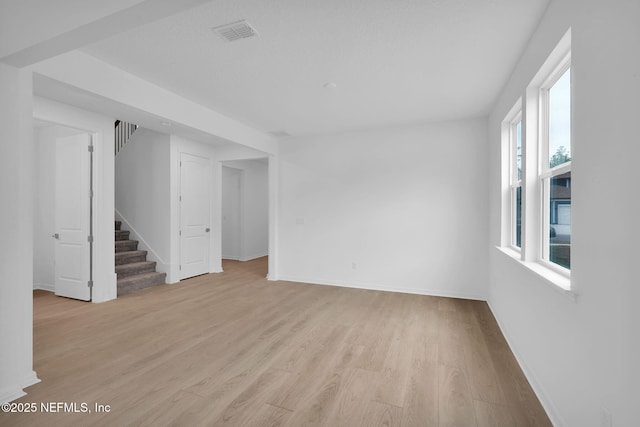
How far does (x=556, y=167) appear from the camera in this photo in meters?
2.05

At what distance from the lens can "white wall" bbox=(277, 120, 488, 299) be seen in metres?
4.43

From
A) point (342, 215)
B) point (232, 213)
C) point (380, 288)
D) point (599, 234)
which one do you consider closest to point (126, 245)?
point (232, 213)

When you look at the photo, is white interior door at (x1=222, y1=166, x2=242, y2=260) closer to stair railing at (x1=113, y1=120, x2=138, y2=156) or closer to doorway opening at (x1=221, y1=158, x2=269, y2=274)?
doorway opening at (x1=221, y1=158, x2=269, y2=274)

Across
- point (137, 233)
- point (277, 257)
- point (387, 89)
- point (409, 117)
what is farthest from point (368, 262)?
point (137, 233)

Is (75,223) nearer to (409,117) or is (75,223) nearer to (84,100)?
(84,100)

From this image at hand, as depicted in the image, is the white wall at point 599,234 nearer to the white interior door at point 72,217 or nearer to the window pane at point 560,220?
the window pane at point 560,220

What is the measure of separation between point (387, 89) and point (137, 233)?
5.03 metres

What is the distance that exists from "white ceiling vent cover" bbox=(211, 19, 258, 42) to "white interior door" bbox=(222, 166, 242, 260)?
561cm

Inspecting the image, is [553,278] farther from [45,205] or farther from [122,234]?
[45,205]

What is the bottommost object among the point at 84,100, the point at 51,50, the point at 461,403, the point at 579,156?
the point at 461,403

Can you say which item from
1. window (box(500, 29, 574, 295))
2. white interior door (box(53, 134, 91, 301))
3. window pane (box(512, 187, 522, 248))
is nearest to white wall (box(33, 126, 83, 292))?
white interior door (box(53, 134, 91, 301))

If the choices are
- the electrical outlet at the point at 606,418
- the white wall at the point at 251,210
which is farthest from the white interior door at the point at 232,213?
the electrical outlet at the point at 606,418

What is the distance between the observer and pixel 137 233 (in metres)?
5.59

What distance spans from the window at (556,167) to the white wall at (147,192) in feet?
17.2
